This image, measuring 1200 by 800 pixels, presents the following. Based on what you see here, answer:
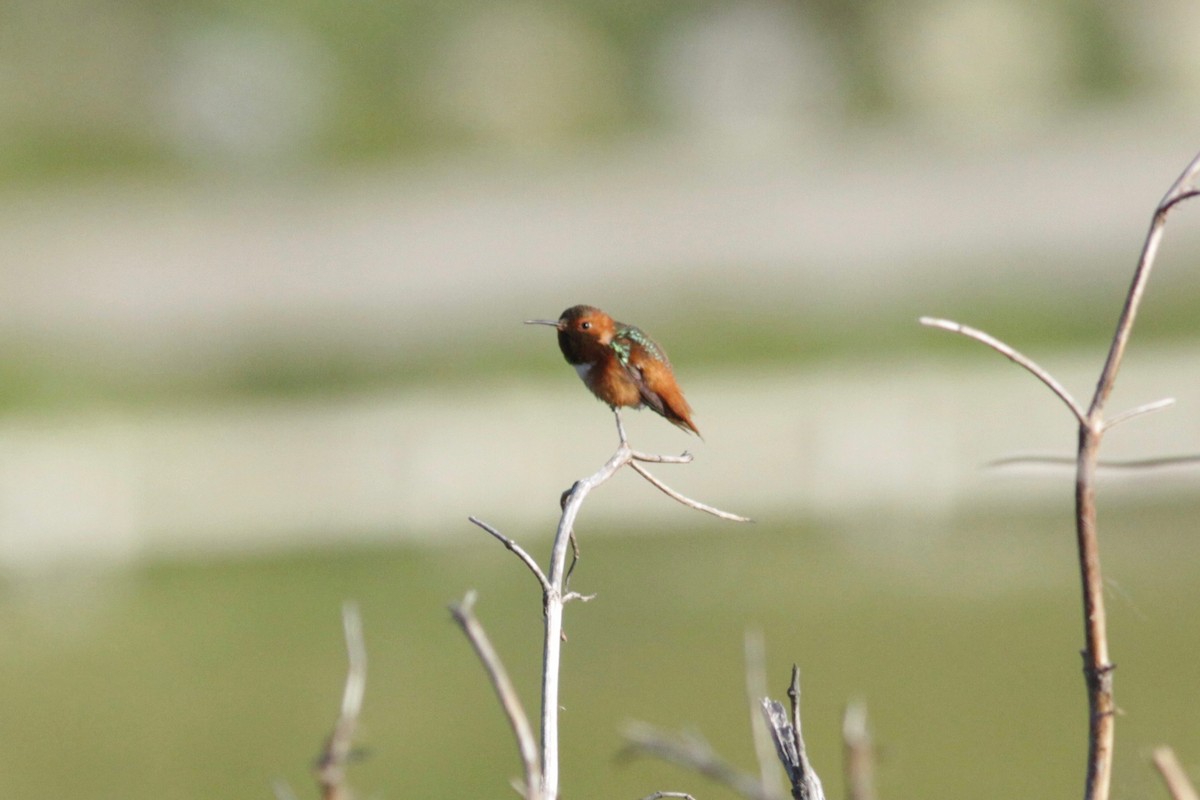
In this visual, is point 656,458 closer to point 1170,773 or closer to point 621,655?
point 1170,773

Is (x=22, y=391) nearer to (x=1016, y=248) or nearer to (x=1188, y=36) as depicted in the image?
(x=1016, y=248)

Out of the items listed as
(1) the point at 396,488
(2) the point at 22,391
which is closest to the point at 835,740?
(1) the point at 396,488

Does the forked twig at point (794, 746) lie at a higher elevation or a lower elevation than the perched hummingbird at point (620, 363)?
lower

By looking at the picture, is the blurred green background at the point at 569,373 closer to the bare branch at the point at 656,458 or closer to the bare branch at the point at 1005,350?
the bare branch at the point at 1005,350

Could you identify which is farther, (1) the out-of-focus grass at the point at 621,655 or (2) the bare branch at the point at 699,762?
(1) the out-of-focus grass at the point at 621,655

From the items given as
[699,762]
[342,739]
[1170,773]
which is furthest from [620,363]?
[699,762]

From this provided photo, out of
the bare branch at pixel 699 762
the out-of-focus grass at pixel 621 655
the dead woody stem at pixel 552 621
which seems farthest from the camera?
the out-of-focus grass at pixel 621 655

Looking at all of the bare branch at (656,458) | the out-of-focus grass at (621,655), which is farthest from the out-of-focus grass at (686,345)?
the bare branch at (656,458)

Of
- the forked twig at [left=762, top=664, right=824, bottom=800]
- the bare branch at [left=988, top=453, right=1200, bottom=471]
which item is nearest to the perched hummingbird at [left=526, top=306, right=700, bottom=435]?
the forked twig at [left=762, top=664, right=824, bottom=800]
